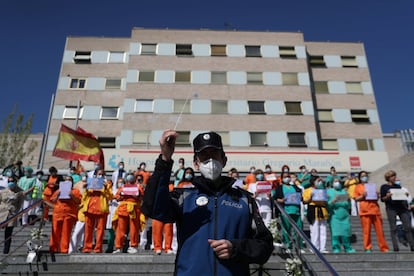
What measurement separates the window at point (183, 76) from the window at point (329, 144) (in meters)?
13.1

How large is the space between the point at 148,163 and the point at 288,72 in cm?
1545

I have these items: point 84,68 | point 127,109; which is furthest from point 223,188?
point 84,68

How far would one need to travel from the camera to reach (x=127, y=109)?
26.5m

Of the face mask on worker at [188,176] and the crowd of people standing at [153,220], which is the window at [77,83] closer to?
the crowd of people standing at [153,220]

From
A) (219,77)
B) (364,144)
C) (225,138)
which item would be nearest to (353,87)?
(364,144)

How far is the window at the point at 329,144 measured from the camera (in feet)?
89.7

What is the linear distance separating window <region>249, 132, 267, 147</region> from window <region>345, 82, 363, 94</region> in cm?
1005

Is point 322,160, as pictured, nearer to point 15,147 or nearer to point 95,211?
point 95,211

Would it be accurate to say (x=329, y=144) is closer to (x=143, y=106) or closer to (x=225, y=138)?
(x=225, y=138)

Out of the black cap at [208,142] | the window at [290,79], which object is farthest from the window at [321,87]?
the black cap at [208,142]

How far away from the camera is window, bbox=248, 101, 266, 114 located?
88.5ft

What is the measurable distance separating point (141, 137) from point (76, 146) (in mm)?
10736

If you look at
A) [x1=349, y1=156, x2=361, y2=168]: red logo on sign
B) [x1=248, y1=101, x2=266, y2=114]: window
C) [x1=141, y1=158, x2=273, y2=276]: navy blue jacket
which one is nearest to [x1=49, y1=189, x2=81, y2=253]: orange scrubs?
[x1=141, y1=158, x2=273, y2=276]: navy blue jacket

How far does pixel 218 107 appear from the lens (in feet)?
88.4
